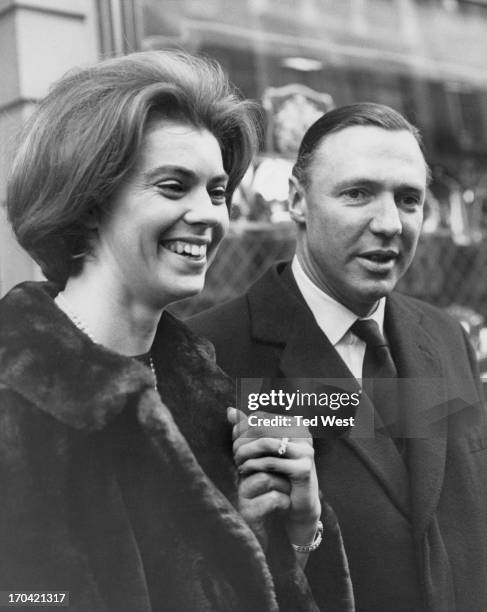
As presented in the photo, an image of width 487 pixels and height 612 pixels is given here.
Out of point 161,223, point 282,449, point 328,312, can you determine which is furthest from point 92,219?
point 328,312

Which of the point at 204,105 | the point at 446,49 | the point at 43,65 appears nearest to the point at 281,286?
the point at 204,105

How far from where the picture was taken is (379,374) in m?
1.95

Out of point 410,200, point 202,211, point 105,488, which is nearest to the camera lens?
point 105,488

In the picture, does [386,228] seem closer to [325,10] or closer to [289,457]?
[289,457]

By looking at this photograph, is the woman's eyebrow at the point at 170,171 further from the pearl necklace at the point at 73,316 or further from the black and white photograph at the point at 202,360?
the pearl necklace at the point at 73,316

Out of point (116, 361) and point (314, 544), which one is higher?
point (116, 361)

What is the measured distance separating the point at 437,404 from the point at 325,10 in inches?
59.0

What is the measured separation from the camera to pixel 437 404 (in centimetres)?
198

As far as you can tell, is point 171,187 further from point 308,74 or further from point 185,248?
point 308,74

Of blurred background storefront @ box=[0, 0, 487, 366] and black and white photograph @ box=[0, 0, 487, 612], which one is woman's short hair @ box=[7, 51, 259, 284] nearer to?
black and white photograph @ box=[0, 0, 487, 612]

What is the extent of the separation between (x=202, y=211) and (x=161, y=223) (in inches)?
2.9

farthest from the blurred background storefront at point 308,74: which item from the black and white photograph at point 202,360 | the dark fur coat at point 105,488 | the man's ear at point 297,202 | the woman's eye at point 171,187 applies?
the dark fur coat at point 105,488

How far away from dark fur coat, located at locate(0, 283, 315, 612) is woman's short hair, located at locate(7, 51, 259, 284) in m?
0.09

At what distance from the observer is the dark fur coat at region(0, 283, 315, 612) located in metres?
1.40
